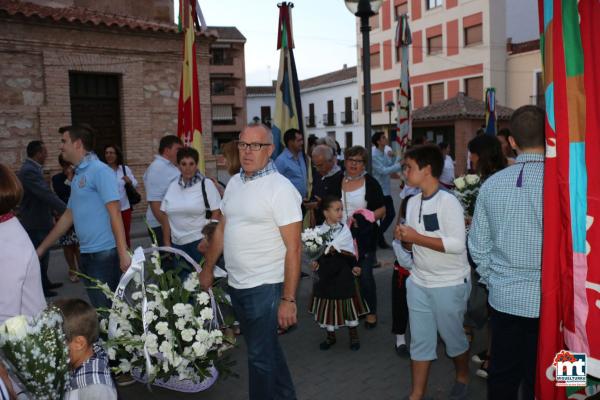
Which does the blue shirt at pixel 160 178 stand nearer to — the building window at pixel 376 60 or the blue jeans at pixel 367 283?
the blue jeans at pixel 367 283

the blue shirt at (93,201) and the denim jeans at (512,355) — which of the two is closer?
the denim jeans at (512,355)

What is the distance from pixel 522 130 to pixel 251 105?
204 feet

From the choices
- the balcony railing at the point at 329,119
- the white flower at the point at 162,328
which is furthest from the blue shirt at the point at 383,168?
the balcony railing at the point at 329,119

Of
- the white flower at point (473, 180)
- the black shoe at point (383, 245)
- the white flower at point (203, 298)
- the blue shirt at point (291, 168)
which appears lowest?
the black shoe at point (383, 245)

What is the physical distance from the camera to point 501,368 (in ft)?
9.59

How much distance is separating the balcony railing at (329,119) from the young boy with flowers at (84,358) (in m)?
49.6

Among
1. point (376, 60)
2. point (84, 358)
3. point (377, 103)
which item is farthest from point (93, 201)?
point (376, 60)

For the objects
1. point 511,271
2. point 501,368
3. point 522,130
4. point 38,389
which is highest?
point 522,130

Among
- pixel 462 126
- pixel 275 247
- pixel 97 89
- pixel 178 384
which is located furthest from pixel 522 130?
pixel 462 126

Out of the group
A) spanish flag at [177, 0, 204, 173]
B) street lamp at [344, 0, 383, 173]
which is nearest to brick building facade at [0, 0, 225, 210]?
spanish flag at [177, 0, 204, 173]

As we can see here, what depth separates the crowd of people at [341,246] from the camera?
2.79 meters

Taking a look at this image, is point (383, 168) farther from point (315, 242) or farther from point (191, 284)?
point (191, 284)

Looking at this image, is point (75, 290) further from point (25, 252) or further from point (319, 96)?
point (319, 96)

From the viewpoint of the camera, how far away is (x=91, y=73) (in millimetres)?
13680
